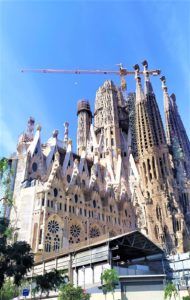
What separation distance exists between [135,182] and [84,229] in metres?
20.8

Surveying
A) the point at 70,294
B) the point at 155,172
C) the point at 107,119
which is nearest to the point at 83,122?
the point at 107,119

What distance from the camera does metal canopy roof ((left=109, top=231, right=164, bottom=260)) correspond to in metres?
28.3

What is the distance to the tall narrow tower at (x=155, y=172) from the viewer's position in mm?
53938

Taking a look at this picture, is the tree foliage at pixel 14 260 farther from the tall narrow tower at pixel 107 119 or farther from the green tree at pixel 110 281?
the tall narrow tower at pixel 107 119

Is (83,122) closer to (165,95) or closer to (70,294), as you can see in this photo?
(165,95)

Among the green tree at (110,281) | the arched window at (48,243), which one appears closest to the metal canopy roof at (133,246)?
the green tree at (110,281)

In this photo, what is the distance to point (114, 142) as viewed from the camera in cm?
6550

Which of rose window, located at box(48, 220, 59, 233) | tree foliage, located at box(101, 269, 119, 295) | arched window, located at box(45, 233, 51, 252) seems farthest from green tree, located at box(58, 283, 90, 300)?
rose window, located at box(48, 220, 59, 233)

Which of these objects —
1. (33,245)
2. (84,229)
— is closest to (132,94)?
(84,229)

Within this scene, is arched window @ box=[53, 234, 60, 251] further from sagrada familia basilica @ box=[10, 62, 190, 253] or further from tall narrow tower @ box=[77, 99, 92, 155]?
tall narrow tower @ box=[77, 99, 92, 155]

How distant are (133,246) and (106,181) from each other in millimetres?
26612

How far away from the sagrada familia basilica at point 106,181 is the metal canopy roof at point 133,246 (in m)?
1.67

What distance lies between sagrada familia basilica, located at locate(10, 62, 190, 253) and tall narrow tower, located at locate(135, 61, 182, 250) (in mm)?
172

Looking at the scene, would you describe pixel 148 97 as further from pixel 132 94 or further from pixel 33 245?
pixel 33 245
